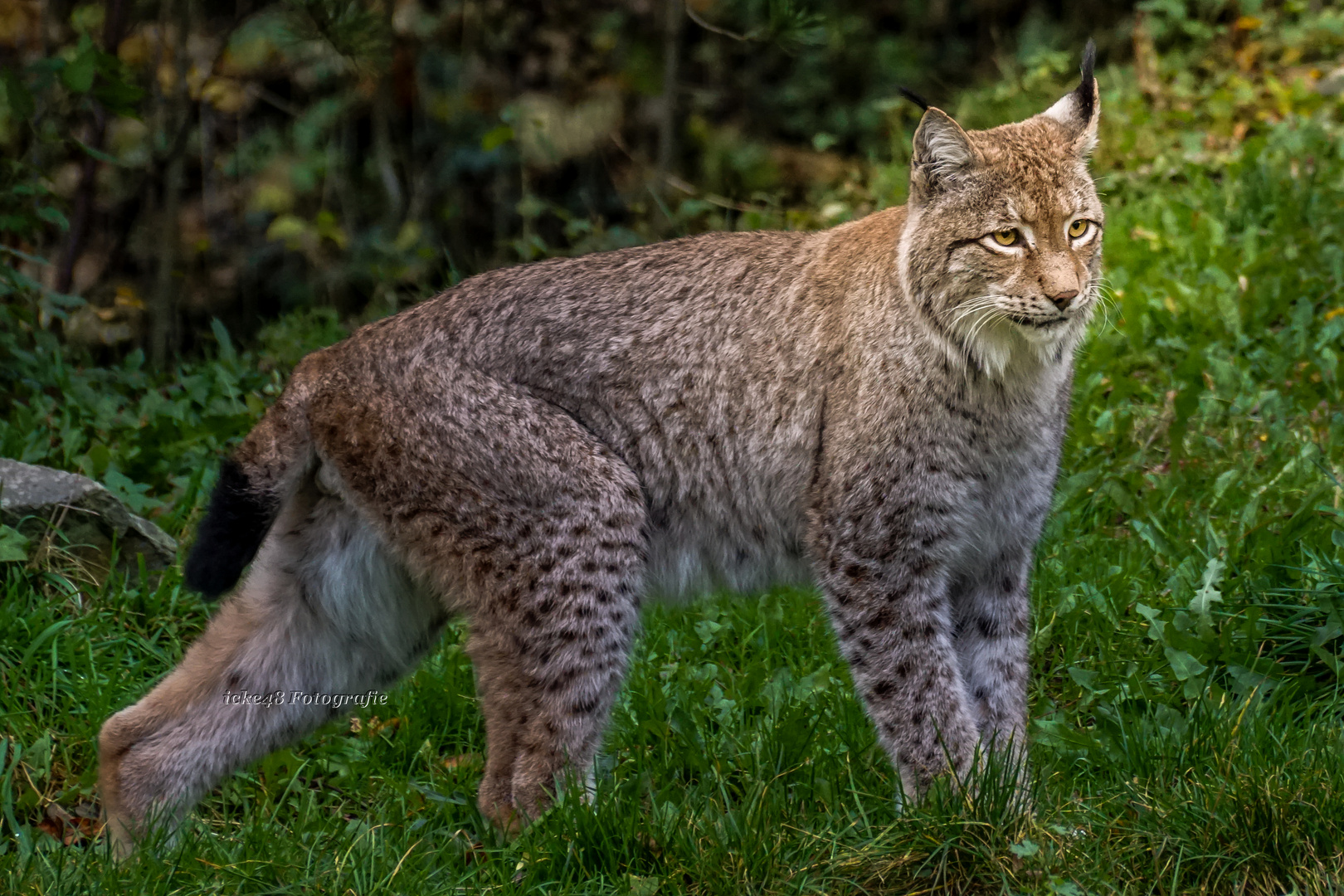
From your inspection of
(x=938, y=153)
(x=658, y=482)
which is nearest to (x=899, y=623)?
(x=658, y=482)

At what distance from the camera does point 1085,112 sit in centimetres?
393

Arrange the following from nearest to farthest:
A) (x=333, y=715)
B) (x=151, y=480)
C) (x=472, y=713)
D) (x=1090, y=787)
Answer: (x=1090, y=787) → (x=333, y=715) → (x=472, y=713) → (x=151, y=480)

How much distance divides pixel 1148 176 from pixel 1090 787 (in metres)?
4.98

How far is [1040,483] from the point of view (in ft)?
13.0

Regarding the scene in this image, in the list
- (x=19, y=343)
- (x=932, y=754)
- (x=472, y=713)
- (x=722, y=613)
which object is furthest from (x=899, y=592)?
(x=19, y=343)

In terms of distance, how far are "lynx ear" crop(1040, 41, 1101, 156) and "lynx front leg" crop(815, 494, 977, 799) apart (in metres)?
1.13

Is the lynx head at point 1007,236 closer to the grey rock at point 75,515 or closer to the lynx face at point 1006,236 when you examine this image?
the lynx face at point 1006,236

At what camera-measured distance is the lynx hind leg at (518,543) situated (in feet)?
12.3

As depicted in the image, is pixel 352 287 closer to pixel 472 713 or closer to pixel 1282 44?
pixel 472 713

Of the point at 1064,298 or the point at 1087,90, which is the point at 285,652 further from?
the point at 1087,90

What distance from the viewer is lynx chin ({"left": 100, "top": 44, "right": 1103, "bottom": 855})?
12.3 feet

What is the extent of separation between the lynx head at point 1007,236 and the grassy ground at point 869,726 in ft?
2.25

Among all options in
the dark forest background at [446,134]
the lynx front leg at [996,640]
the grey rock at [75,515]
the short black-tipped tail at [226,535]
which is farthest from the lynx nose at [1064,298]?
the dark forest background at [446,134]

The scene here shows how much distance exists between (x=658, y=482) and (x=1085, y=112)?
5.33ft
